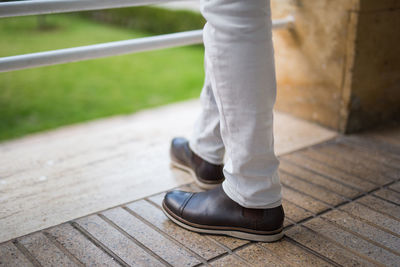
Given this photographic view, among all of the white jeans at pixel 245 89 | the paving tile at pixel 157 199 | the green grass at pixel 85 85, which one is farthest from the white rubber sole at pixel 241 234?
the green grass at pixel 85 85

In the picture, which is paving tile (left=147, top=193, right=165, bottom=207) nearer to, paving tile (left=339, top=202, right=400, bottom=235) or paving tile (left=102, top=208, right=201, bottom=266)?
paving tile (left=102, top=208, right=201, bottom=266)

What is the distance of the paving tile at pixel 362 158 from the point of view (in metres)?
1.85

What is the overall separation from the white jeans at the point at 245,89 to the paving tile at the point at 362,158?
2.37ft

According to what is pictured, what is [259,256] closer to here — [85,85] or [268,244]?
[268,244]

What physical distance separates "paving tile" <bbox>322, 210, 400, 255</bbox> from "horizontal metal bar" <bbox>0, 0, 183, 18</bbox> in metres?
1.08

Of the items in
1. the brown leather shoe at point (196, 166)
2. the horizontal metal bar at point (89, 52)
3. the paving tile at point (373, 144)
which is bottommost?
the paving tile at point (373, 144)

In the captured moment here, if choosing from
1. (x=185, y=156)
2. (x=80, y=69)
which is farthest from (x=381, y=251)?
(x=80, y=69)

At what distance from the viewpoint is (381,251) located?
4.32 ft

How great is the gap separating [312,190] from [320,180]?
100 mm

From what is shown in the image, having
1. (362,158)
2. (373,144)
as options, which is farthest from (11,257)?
(373,144)

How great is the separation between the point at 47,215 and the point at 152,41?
0.83m

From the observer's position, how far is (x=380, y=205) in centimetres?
158

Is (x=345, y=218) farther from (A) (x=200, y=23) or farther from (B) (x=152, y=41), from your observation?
(A) (x=200, y=23)

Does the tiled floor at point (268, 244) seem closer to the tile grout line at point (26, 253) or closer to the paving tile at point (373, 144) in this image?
the tile grout line at point (26, 253)
